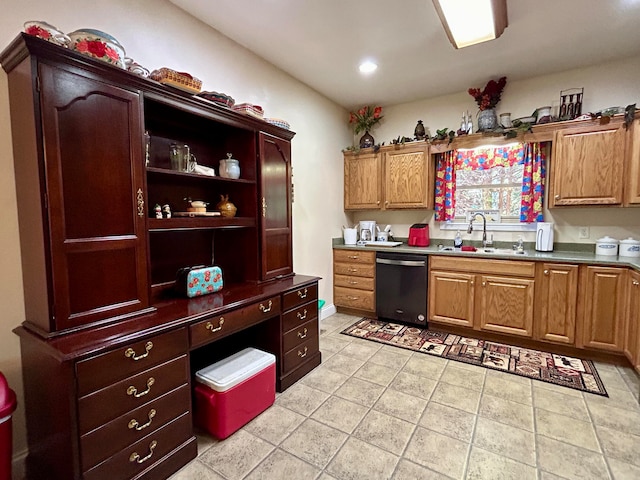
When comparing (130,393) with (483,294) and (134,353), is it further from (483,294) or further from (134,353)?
(483,294)

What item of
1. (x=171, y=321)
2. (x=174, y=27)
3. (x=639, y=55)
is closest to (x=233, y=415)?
(x=171, y=321)

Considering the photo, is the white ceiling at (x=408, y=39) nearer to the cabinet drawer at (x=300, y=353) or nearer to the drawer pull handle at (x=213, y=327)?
the drawer pull handle at (x=213, y=327)

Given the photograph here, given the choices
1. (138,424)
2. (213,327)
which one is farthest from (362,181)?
(138,424)

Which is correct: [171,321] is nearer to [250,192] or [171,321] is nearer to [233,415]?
[233,415]

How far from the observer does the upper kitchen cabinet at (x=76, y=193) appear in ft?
4.28

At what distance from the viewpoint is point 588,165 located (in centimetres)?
286

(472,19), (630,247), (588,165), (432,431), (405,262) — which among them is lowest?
(432,431)

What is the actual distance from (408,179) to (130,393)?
343 cm

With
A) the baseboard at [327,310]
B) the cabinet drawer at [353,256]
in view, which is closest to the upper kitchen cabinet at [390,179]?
the cabinet drawer at [353,256]

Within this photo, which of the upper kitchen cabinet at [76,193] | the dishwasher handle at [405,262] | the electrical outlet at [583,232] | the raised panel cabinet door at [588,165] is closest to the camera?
the upper kitchen cabinet at [76,193]

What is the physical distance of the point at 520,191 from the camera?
137 inches

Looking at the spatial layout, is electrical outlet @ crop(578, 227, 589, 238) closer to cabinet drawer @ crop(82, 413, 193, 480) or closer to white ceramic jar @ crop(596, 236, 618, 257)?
white ceramic jar @ crop(596, 236, 618, 257)

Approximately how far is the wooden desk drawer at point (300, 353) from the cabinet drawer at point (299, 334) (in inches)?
1.2

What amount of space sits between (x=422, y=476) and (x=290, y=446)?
0.73m
